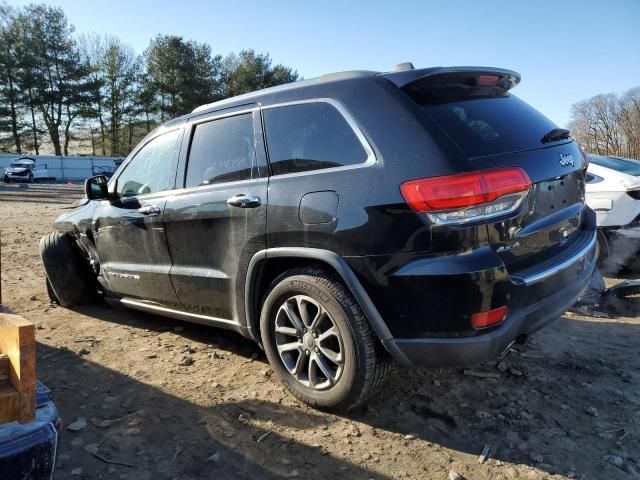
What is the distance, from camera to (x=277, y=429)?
9.26 feet

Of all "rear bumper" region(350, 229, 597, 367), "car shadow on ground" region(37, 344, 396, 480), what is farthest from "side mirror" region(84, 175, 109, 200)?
"rear bumper" region(350, 229, 597, 367)

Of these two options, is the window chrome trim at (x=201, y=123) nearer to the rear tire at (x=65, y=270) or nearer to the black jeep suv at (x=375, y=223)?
the black jeep suv at (x=375, y=223)

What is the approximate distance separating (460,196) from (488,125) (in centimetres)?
61

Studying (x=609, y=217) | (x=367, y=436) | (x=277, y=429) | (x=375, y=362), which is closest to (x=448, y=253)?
(x=375, y=362)

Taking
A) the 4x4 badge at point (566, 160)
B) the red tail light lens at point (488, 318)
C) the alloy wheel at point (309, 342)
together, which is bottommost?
the alloy wheel at point (309, 342)

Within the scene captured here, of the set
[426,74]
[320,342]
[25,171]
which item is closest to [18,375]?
[320,342]

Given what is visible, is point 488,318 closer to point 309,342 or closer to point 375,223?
point 375,223

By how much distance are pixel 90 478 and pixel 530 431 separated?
2.25m

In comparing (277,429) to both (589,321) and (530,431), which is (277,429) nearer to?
(530,431)

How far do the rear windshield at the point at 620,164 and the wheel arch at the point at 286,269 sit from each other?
5.38 m

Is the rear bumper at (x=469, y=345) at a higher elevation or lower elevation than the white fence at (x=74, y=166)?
lower

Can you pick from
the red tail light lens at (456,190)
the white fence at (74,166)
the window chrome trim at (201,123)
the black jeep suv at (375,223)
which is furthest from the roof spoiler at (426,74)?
the white fence at (74,166)

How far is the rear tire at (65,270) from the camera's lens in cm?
493

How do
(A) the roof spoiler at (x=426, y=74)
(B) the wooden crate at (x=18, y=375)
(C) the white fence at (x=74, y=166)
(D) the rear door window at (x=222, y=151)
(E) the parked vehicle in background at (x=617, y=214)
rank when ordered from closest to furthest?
(B) the wooden crate at (x=18, y=375) < (A) the roof spoiler at (x=426, y=74) < (D) the rear door window at (x=222, y=151) < (E) the parked vehicle in background at (x=617, y=214) < (C) the white fence at (x=74, y=166)
